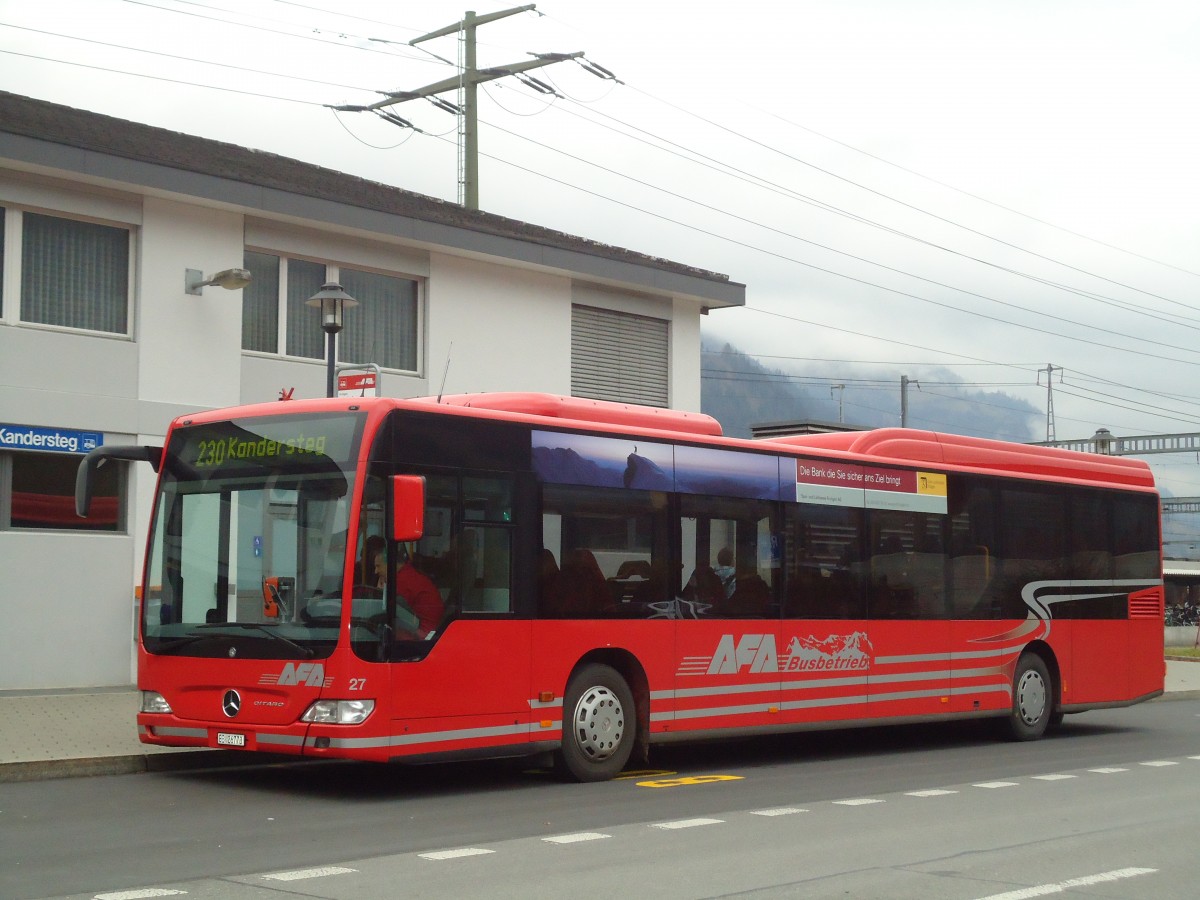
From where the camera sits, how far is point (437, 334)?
2292cm

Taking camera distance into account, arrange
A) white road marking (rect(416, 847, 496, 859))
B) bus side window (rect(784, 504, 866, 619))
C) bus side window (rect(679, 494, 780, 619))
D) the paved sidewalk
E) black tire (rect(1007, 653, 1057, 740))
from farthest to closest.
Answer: black tire (rect(1007, 653, 1057, 740)) < bus side window (rect(784, 504, 866, 619)) < bus side window (rect(679, 494, 780, 619)) < the paved sidewalk < white road marking (rect(416, 847, 496, 859))

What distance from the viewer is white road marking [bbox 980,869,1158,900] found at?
7.77 m

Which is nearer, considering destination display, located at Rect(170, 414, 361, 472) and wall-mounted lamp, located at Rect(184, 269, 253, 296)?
destination display, located at Rect(170, 414, 361, 472)

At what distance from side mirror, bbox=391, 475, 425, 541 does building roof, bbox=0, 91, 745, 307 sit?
9.13 metres

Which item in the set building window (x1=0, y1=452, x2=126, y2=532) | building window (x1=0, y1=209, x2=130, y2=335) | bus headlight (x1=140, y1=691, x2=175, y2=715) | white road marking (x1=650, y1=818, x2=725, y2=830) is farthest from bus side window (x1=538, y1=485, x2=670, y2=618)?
building window (x1=0, y1=209, x2=130, y2=335)

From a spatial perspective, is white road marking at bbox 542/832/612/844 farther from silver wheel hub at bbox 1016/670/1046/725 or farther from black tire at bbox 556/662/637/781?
silver wheel hub at bbox 1016/670/1046/725

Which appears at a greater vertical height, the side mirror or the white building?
the white building

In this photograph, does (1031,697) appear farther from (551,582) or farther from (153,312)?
(153,312)

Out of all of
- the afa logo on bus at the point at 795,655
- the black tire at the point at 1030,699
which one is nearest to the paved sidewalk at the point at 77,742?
the afa logo on bus at the point at 795,655

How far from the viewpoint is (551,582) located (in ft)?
41.0

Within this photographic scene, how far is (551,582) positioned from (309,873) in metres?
4.67

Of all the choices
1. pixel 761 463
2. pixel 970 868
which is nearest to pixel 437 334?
pixel 761 463

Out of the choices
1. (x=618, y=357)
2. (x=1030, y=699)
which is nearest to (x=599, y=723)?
(x=1030, y=699)

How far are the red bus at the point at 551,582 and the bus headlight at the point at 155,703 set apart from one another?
0.02m
